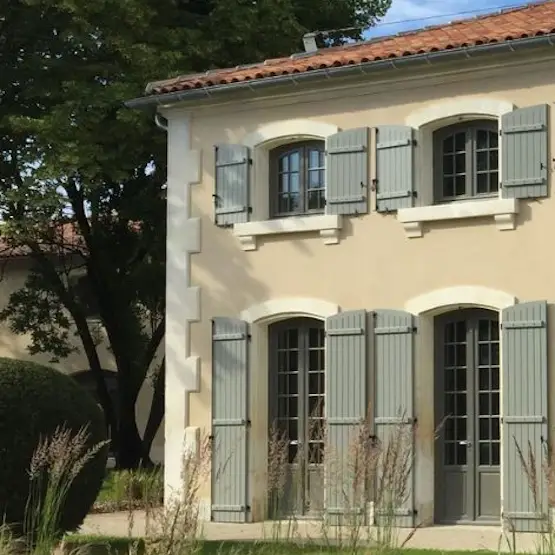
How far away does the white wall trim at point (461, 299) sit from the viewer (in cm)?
1425

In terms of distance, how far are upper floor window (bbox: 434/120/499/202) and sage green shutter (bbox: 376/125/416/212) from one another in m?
0.34

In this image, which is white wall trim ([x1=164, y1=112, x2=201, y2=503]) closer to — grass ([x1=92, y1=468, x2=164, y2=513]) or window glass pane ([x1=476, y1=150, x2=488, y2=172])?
grass ([x1=92, y1=468, x2=164, y2=513])

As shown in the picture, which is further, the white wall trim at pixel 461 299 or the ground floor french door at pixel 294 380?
the ground floor french door at pixel 294 380

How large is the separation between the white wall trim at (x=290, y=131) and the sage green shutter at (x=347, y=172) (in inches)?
5.8

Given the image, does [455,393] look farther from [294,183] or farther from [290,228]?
[294,183]

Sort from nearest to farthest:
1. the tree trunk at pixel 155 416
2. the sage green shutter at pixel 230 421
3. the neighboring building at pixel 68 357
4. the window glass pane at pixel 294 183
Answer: the sage green shutter at pixel 230 421, the window glass pane at pixel 294 183, the tree trunk at pixel 155 416, the neighboring building at pixel 68 357

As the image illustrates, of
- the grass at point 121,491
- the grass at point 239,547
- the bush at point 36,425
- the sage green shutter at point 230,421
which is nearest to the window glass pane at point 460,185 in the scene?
the sage green shutter at point 230,421

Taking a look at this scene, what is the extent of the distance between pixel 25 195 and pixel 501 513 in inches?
362

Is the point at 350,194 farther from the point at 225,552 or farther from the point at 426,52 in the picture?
the point at 225,552

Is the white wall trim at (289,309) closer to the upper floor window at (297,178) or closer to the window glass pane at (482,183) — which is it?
the upper floor window at (297,178)

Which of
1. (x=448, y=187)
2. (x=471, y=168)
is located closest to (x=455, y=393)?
(x=448, y=187)

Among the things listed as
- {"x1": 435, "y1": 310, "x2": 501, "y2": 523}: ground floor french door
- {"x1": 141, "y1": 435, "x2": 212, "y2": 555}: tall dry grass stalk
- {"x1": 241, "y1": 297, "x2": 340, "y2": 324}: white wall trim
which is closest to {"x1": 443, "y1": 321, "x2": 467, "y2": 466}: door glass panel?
{"x1": 435, "y1": 310, "x2": 501, "y2": 523}: ground floor french door

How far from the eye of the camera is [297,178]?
1609 cm

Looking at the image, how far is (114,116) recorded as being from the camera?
64.7 ft
